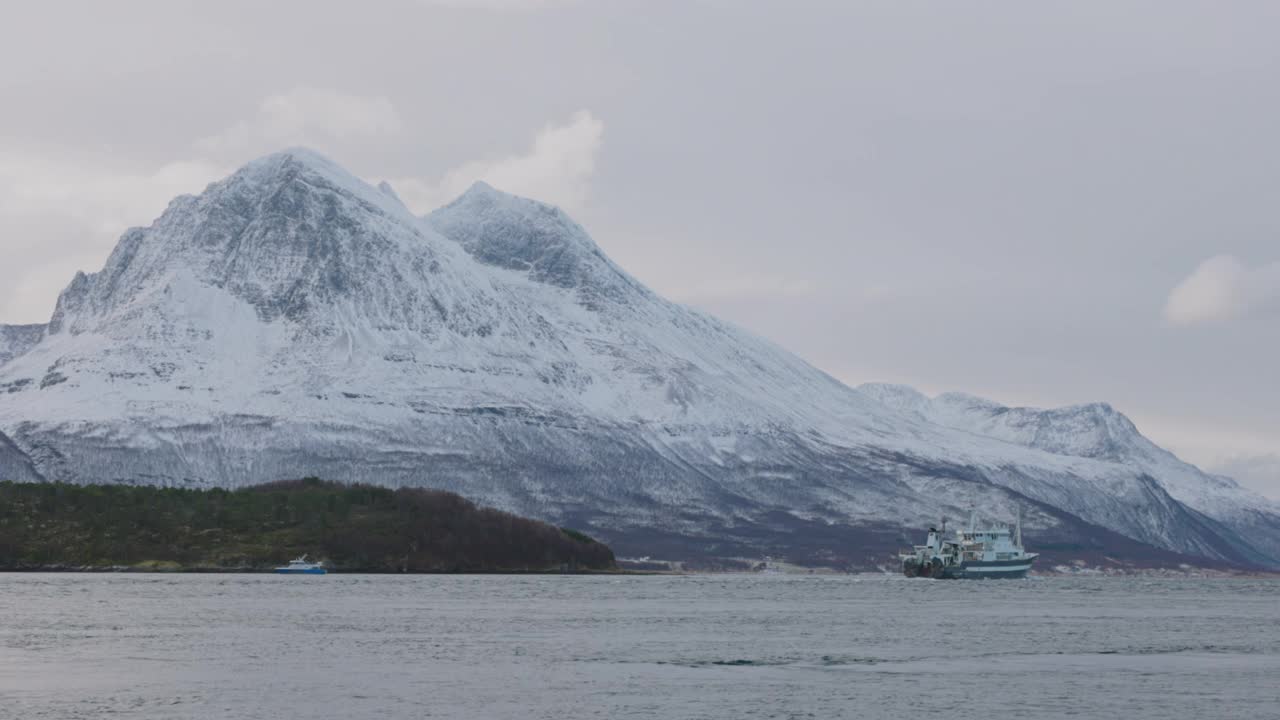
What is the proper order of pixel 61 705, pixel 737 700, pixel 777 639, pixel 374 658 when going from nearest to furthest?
pixel 61 705 < pixel 737 700 < pixel 374 658 < pixel 777 639

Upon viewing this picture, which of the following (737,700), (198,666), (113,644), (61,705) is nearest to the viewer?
(61,705)

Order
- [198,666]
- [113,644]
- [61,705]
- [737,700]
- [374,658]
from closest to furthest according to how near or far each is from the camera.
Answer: [61,705]
[737,700]
[198,666]
[374,658]
[113,644]

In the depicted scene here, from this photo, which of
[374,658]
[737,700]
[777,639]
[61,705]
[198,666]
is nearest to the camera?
[61,705]

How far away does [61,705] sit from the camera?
10375 cm

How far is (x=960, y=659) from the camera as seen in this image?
141625mm

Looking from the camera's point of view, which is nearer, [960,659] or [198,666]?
[198,666]

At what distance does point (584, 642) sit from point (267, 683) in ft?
143

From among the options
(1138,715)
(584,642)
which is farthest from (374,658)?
(1138,715)

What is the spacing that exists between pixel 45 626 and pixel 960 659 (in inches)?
3293

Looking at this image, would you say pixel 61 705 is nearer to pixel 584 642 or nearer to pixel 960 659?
pixel 584 642

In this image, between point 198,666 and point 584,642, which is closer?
point 198,666

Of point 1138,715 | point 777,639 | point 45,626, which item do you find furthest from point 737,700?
point 45,626

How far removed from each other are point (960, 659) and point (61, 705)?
230 ft

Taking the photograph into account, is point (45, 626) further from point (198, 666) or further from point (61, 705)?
point (61, 705)
